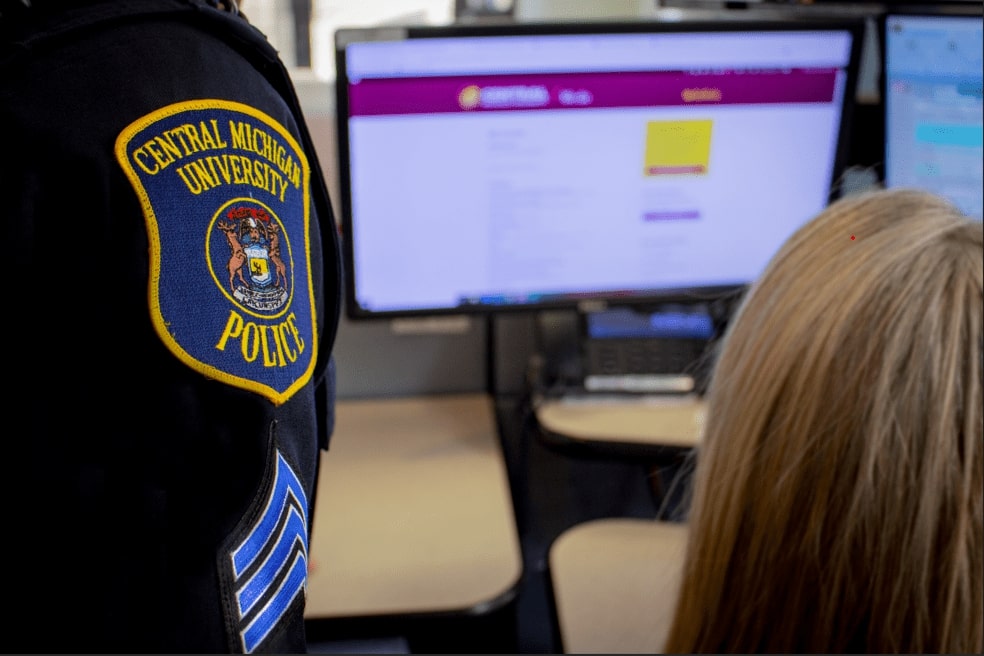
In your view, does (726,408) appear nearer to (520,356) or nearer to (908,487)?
(908,487)

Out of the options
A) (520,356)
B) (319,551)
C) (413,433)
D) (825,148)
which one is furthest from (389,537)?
(825,148)

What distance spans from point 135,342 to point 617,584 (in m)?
0.61

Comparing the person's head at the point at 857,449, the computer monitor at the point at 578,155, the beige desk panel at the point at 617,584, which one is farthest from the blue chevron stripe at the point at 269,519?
the computer monitor at the point at 578,155

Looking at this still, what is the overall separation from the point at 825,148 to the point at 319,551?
79 centimetres

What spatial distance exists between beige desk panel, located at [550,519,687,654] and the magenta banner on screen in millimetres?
495

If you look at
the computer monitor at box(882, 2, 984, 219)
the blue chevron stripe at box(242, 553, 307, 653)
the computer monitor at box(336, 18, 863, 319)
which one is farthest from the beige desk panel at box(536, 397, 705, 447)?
the blue chevron stripe at box(242, 553, 307, 653)

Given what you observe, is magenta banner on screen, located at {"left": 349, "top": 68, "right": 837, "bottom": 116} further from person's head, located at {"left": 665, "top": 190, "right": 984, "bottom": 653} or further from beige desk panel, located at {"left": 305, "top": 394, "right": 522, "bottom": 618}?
person's head, located at {"left": 665, "top": 190, "right": 984, "bottom": 653}

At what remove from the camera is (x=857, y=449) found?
521 millimetres

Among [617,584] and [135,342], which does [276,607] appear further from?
[617,584]

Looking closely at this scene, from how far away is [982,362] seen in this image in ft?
1.65

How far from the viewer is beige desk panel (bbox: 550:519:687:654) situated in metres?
0.83

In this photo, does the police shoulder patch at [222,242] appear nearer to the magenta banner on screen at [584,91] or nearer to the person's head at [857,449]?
the person's head at [857,449]

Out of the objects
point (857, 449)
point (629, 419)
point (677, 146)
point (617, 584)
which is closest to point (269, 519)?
point (857, 449)

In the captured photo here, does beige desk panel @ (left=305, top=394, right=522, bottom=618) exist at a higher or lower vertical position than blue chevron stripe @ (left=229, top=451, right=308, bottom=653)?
lower
